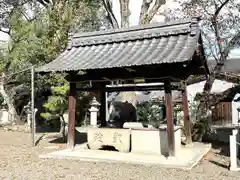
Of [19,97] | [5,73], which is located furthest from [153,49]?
[19,97]

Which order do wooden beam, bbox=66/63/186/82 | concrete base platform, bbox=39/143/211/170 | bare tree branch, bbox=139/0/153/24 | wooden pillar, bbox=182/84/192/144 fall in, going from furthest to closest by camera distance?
bare tree branch, bbox=139/0/153/24 → wooden pillar, bbox=182/84/192/144 → wooden beam, bbox=66/63/186/82 → concrete base platform, bbox=39/143/211/170

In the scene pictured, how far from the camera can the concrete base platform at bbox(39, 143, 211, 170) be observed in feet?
29.8

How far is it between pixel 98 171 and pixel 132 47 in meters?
4.16

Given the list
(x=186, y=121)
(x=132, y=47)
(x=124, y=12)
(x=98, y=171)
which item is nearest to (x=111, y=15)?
(x=124, y=12)

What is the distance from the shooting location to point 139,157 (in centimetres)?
984

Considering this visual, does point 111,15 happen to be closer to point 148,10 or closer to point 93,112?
point 148,10

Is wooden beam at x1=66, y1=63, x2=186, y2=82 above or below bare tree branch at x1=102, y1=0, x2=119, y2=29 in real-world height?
below

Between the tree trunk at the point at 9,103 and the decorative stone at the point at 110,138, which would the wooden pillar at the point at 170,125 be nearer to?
the decorative stone at the point at 110,138

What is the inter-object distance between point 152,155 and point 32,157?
3532mm

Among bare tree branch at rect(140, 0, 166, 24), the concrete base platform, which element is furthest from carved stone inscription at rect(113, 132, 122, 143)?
bare tree branch at rect(140, 0, 166, 24)

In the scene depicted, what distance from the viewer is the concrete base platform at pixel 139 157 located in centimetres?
907

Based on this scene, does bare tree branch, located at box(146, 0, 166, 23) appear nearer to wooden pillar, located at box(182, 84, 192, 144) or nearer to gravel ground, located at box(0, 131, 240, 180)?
wooden pillar, located at box(182, 84, 192, 144)

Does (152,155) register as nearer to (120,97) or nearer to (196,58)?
(196,58)

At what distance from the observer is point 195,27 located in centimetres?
1009
